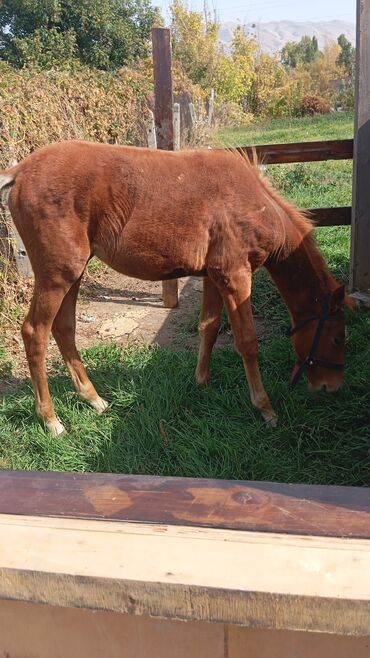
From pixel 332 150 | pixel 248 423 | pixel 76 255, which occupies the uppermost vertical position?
pixel 332 150

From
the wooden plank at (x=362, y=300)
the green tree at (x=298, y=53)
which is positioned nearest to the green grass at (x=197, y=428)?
the wooden plank at (x=362, y=300)

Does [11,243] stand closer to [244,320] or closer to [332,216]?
[244,320]

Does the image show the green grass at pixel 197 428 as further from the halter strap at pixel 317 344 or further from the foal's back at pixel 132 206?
the foal's back at pixel 132 206

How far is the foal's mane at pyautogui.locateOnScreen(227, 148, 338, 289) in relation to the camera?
3.86 m

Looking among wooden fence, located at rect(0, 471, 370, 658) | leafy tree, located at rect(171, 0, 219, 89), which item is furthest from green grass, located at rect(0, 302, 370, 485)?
leafy tree, located at rect(171, 0, 219, 89)

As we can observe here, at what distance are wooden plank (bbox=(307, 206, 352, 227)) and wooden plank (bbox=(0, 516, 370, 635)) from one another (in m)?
4.39

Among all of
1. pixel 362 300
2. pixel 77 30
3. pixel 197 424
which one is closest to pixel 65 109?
pixel 362 300

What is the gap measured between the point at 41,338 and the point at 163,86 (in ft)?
9.85

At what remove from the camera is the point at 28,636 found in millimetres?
1454

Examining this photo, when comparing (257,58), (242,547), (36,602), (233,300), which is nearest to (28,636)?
(36,602)

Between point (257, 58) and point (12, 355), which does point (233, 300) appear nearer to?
point (12, 355)

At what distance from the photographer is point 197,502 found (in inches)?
58.3

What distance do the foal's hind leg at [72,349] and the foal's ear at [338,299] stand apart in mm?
1654

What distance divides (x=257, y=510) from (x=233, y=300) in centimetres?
246
